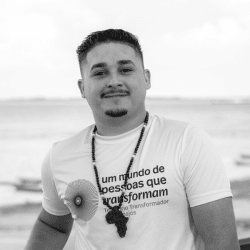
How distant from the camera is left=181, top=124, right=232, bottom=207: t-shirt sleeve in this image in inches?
48.2

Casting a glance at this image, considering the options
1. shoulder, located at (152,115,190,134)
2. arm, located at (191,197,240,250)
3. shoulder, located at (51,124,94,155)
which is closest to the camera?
arm, located at (191,197,240,250)

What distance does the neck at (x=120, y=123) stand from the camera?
140cm

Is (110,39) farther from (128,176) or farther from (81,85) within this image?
(128,176)

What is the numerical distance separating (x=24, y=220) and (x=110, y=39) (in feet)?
19.8

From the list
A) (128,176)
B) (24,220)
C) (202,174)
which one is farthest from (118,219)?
(24,220)

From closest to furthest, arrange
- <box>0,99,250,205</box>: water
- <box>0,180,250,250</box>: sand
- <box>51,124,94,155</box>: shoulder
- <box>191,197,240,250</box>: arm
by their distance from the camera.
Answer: <box>191,197,240,250</box>: arm → <box>51,124,94,155</box>: shoulder → <box>0,180,250,250</box>: sand → <box>0,99,250,205</box>: water

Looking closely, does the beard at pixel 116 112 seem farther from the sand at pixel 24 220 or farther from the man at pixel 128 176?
the sand at pixel 24 220

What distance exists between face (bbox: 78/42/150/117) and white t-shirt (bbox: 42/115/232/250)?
9cm

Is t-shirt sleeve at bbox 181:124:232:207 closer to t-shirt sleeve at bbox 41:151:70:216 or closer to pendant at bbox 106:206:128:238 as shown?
pendant at bbox 106:206:128:238

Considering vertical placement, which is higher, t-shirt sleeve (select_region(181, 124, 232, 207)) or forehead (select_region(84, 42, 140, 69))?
forehead (select_region(84, 42, 140, 69))

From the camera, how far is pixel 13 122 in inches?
1192

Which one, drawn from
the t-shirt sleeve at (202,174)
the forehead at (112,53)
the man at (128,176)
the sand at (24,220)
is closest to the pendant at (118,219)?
the man at (128,176)

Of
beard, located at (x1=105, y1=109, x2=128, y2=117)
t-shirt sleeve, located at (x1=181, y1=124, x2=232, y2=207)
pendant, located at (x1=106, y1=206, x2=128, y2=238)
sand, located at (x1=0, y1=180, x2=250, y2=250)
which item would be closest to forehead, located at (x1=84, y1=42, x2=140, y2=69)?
beard, located at (x1=105, y1=109, x2=128, y2=117)

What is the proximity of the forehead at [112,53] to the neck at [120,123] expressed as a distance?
158mm
